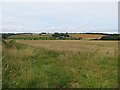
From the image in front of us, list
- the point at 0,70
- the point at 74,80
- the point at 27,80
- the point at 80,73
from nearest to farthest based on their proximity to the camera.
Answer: the point at 0,70 → the point at 27,80 → the point at 74,80 → the point at 80,73

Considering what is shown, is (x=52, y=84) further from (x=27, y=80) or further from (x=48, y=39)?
(x=48, y=39)

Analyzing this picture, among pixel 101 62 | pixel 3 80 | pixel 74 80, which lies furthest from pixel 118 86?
pixel 101 62

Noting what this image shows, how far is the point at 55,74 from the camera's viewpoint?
786cm

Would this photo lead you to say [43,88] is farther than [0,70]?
Yes

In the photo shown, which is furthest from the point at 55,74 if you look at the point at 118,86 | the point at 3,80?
the point at 3,80

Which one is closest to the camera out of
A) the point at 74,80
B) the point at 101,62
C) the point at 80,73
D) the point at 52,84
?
the point at 52,84

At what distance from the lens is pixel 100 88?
598 cm

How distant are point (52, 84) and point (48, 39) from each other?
3656cm

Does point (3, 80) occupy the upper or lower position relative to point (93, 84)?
upper

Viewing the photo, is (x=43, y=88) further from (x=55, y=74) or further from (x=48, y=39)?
(x=48, y=39)

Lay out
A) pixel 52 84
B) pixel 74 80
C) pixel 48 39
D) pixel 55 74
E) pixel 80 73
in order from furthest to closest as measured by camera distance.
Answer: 1. pixel 48 39
2. pixel 80 73
3. pixel 55 74
4. pixel 74 80
5. pixel 52 84

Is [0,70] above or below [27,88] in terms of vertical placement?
above

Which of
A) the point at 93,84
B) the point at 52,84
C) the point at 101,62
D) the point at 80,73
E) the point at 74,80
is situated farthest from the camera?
the point at 101,62

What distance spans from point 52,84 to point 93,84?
114 cm
